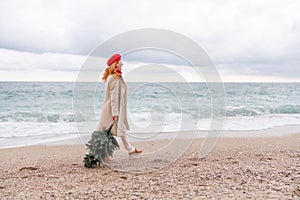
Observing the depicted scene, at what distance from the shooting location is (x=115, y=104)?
5.90 m

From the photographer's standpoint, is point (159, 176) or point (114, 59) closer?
point (159, 176)

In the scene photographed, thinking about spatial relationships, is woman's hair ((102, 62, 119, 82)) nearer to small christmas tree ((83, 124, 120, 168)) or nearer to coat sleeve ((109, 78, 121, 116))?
coat sleeve ((109, 78, 121, 116))

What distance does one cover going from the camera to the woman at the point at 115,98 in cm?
590

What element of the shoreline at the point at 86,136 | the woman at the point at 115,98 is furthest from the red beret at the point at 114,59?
the shoreline at the point at 86,136

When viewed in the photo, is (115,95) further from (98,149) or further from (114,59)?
(98,149)

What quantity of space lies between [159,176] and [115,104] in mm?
1578

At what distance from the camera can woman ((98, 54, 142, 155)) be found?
232 inches

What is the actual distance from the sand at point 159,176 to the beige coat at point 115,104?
72 cm

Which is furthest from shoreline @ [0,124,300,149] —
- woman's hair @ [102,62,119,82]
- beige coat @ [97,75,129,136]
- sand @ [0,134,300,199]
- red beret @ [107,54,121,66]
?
red beret @ [107,54,121,66]

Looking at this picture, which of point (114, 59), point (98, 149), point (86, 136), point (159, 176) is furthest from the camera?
point (86, 136)

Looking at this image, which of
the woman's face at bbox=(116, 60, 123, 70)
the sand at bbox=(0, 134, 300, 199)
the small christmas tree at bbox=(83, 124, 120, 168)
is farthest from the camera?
the woman's face at bbox=(116, 60, 123, 70)

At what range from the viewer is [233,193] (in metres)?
4.08

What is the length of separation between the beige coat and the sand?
717 millimetres

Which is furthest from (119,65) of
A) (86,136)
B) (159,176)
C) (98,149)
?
(86,136)
